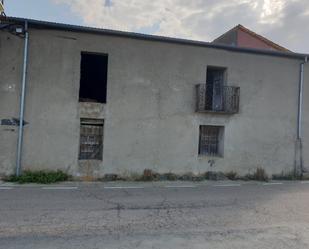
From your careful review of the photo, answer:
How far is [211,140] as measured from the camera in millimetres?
17094

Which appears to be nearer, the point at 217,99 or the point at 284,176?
the point at 217,99

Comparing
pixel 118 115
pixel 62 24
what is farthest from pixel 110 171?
pixel 62 24

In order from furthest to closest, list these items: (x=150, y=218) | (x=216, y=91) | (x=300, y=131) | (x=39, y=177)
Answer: (x=300, y=131) < (x=216, y=91) < (x=39, y=177) < (x=150, y=218)

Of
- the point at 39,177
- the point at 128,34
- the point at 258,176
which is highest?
the point at 128,34

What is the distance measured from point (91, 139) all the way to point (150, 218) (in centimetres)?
779

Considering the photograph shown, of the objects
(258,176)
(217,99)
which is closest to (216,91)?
(217,99)

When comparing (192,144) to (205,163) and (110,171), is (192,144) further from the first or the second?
(110,171)

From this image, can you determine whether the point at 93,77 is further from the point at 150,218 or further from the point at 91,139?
the point at 150,218

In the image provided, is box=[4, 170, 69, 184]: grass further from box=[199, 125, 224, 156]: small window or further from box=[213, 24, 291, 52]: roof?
box=[213, 24, 291, 52]: roof

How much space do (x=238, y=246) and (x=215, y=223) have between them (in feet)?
5.00

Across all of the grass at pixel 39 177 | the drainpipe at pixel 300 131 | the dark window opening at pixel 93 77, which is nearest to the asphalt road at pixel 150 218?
the grass at pixel 39 177

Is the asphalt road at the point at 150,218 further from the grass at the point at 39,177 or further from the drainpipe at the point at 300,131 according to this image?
the drainpipe at the point at 300,131

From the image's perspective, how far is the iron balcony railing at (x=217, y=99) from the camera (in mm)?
16266

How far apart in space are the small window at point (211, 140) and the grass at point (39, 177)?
19.1 feet
